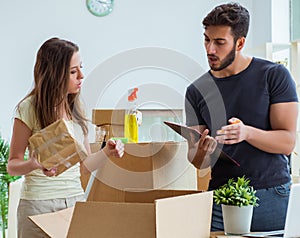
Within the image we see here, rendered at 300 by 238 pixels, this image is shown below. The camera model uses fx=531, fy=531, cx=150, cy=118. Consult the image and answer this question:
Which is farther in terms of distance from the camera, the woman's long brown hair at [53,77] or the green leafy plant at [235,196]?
the woman's long brown hair at [53,77]

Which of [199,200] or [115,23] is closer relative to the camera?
[199,200]

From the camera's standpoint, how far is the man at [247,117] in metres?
1.58

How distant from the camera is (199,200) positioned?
48.3 inches

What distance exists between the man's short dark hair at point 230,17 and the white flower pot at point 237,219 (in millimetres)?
629

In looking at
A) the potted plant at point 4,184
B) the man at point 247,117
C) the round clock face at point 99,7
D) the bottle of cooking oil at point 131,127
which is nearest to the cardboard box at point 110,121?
the bottle of cooking oil at point 131,127

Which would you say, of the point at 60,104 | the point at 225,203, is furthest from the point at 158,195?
the point at 60,104

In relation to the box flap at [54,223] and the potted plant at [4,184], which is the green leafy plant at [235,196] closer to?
the box flap at [54,223]

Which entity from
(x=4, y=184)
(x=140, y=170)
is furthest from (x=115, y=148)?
(x=4, y=184)

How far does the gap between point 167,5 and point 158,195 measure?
11.7 ft

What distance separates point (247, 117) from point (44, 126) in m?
0.65

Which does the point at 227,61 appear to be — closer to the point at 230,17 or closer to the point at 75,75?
the point at 230,17

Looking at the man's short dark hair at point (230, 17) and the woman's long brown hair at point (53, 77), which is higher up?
the man's short dark hair at point (230, 17)

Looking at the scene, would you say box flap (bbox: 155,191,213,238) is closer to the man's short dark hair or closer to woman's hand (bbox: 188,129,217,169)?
woman's hand (bbox: 188,129,217,169)

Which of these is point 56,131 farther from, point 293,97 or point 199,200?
point 293,97
